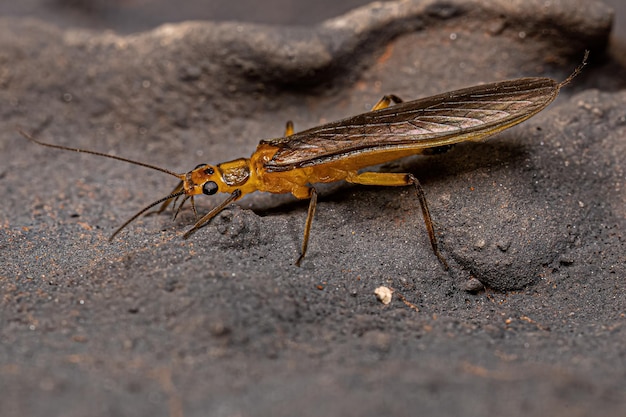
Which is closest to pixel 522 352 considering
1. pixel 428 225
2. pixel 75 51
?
pixel 428 225

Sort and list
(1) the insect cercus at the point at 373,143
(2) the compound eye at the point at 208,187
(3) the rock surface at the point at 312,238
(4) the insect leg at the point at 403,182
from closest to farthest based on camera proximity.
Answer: (3) the rock surface at the point at 312,238, (4) the insect leg at the point at 403,182, (1) the insect cercus at the point at 373,143, (2) the compound eye at the point at 208,187

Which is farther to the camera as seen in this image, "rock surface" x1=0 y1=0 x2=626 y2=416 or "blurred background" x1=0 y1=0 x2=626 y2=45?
"blurred background" x1=0 y1=0 x2=626 y2=45

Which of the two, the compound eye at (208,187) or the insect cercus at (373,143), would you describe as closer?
the insect cercus at (373,143)

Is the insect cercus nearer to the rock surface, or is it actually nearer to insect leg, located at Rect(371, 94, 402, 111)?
the rock surface

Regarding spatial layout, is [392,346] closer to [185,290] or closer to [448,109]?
[185,290]

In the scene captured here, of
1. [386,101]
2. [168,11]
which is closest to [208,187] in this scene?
[386,101]

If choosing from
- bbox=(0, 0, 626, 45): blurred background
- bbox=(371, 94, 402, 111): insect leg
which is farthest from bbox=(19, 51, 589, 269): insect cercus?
bbox=(0, 0, 626, 45): blurred background

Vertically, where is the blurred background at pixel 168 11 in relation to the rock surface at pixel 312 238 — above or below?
above

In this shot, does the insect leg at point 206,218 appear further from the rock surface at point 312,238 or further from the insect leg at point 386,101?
the insect leg at point 386,101

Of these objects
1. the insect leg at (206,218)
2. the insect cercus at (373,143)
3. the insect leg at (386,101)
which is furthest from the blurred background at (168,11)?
the insect leg at (206,218)
